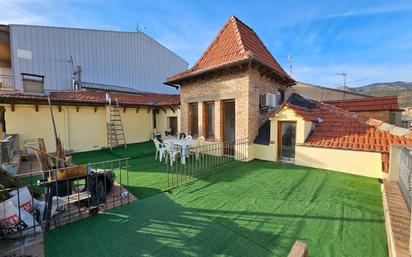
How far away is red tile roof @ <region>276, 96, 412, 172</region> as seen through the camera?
5996mm

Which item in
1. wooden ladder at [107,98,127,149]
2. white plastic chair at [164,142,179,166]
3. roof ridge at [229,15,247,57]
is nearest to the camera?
white plastic chair at [164,142,179,166]

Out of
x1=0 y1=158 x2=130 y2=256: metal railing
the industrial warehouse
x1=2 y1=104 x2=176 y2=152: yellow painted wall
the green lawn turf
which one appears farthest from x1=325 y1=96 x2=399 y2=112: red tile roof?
x1=0 y1=158 x2=130 y2=256: metal railing

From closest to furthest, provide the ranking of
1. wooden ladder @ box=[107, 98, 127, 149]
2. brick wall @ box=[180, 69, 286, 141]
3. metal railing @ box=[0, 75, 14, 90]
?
brick wall @ box=[180, 69, 286, 141]
wooden ladder @ box=[107, 98, 127, 149]
metal railing @ box=[0, 75, 14, 90]

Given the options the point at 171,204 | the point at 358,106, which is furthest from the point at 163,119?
the point at 358,106

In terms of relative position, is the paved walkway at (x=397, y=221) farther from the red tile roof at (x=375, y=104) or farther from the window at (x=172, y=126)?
the window at (x=172, y=126)

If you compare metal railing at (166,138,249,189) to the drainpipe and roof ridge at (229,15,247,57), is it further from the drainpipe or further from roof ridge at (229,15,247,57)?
the drainpipe

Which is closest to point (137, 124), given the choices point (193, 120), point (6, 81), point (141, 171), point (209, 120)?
point (193, 120)

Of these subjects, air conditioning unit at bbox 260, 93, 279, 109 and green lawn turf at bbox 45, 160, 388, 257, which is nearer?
green lawn turf at bbox 45, 160, 388, 257

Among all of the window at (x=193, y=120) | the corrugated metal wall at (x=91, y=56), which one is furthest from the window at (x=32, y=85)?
the window at (x=193, y=120)

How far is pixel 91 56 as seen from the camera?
1511cm

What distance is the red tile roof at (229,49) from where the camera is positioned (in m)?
8.01

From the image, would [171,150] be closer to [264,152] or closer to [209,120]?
[209,120]

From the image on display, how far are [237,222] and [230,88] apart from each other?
18.8ft

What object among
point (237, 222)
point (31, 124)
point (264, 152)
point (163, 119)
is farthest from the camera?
point (163, 119)
